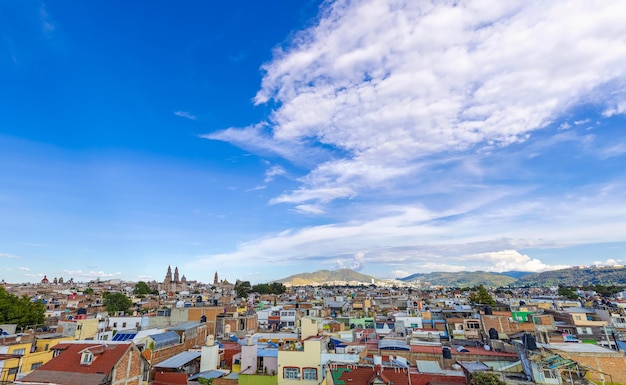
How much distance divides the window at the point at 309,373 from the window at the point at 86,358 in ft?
48.8

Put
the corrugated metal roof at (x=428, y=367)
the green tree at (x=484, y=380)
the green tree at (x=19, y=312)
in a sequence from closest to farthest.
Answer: the green tree at (x=484, y=380) < the corrugated metal roof at (x=428, y=367) < the green tree at (x=19, y=312)

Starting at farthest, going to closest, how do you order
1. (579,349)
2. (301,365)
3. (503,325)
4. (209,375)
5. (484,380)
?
(503,325)
(209,375)
(579,349)
(301,365)
(484,380)

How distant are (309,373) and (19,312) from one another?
5296cm

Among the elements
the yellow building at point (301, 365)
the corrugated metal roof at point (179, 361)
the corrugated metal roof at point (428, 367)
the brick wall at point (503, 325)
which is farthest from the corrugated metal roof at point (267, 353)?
the brick wall at point (503, 325)

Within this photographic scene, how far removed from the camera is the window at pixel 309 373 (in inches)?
1050

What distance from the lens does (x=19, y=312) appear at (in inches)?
2172

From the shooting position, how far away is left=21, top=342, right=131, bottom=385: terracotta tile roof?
23.9 m

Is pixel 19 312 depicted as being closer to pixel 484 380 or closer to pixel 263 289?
pixel 484 380

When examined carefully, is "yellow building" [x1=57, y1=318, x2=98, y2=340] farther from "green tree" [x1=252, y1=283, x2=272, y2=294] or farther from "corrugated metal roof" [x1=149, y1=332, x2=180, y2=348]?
"green tree" [x1=252, y1=283, x2=272, y2=294]

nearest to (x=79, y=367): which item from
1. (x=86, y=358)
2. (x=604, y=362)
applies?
(x=86, y=358)

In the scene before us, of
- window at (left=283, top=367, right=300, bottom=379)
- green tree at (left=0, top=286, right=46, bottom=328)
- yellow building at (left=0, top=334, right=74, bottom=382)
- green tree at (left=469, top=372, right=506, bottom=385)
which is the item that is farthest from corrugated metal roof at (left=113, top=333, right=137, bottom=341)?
green tree at (left=469, top=372, right=506, bottom=385)

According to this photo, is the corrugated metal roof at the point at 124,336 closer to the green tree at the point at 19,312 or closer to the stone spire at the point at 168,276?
the green tree at the point at 19,312

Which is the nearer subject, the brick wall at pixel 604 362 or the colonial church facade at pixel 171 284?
the brick wall at pixel 604 362

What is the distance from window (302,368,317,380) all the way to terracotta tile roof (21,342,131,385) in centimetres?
1274
